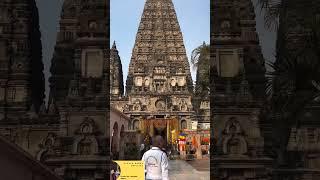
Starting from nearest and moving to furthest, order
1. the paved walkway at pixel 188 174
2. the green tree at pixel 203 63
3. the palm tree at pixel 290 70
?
the palm tree at pixel 290 70, the paved walkway at pixel 188 174, the green tree at pixel 203 63

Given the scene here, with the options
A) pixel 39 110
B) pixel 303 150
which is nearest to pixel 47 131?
pixel 39 110

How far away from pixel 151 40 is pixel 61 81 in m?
32.7

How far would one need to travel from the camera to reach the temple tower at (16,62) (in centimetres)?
884

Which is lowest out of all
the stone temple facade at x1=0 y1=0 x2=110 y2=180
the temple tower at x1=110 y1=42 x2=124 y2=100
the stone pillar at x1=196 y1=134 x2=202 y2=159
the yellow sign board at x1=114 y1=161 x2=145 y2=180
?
the stone pillar at x1=196 y1=134 x2=202 y2=159

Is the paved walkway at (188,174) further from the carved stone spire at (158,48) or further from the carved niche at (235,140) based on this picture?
the carved stone spire at (158,48)

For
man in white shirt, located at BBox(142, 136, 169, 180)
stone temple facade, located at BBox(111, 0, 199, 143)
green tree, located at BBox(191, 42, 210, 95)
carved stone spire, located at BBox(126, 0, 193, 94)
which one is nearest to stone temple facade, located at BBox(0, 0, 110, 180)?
man in white shirt, located at BBox(142, 136, 169, 180)

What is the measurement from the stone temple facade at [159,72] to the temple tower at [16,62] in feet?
104

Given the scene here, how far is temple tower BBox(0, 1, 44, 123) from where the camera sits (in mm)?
8844

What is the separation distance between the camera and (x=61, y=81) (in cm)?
911

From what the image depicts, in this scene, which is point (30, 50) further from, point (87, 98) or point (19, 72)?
point (87, 98)

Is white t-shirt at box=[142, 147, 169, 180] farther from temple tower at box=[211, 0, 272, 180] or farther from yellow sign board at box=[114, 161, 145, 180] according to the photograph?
temple tower at box=[211, 0, 272, 180]

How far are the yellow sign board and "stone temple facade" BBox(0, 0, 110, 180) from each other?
0.96 meters

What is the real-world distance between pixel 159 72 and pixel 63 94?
3325cm

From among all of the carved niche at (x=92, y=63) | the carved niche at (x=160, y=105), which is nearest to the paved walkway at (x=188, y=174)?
the carved niche at (x=92, y=63)
